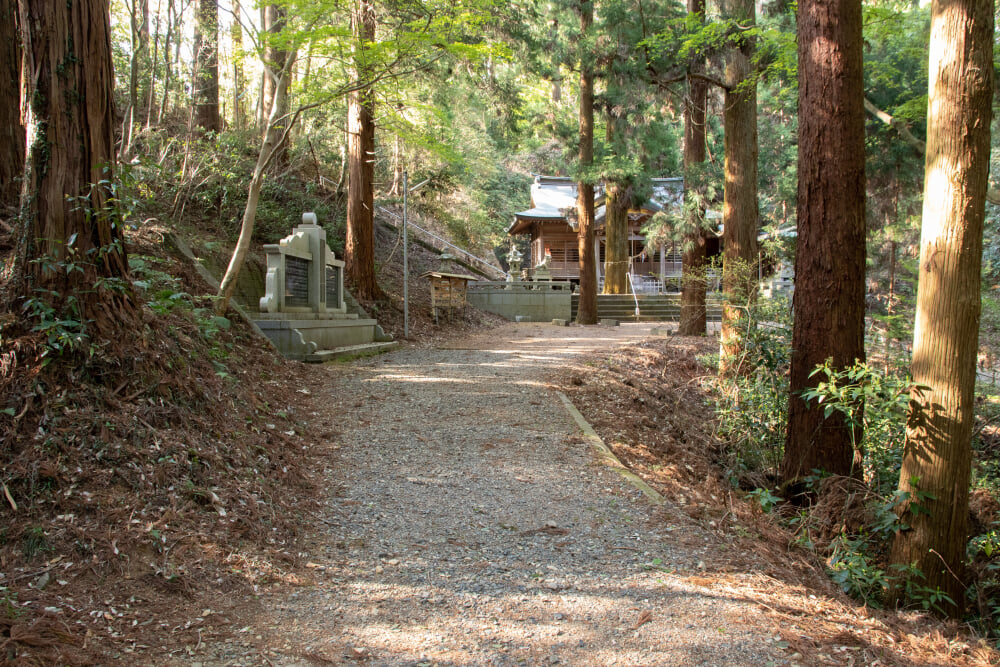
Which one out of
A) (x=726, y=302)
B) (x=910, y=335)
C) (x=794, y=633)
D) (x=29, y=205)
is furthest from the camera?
(x=726, y=302)

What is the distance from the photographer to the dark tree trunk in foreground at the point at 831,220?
482 centimetres

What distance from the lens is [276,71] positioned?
10.1 metres

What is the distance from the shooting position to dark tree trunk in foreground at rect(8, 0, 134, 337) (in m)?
4.17

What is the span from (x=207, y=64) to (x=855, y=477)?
14.3 metres

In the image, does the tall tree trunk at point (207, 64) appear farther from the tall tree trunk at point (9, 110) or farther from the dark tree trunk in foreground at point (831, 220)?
the dark tree trunk in foreground at point (831, 220)

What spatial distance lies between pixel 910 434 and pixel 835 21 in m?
3.13

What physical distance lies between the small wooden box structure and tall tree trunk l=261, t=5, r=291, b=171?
14.2 ft

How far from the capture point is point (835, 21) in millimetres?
4844

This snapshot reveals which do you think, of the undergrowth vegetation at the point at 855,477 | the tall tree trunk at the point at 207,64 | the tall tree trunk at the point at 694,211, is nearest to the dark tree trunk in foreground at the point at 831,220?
the undergrowth vegetation at the point at 855,477

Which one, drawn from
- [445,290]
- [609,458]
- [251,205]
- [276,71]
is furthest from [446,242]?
[609,458]

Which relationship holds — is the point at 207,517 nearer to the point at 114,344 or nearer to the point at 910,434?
the point at 114,344

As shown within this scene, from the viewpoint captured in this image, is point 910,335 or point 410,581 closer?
point 410,581

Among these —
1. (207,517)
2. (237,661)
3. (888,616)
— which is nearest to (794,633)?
(888,616)

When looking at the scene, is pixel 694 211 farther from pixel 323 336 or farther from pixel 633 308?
pixel 633 308
